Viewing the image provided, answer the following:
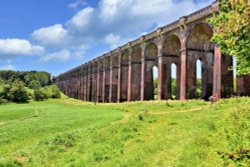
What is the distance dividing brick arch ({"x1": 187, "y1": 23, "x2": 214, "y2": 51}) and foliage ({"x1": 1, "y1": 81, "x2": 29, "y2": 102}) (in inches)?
1768

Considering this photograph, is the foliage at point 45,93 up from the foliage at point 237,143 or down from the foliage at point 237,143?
up

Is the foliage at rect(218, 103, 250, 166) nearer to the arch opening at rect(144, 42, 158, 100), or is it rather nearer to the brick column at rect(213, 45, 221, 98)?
the brick column at rect(213, 45, 221, 98)

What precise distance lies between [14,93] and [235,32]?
6098cm

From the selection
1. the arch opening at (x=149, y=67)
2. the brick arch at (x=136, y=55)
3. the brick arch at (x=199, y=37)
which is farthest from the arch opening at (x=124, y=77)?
the brick arch at (x=199, y=37)

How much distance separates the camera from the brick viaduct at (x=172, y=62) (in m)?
27.5

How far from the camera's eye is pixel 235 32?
388 inches

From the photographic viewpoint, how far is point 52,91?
8088cm

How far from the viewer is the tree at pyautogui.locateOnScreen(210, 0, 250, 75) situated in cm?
846

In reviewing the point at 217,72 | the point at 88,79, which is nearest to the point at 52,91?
the point at 88,79

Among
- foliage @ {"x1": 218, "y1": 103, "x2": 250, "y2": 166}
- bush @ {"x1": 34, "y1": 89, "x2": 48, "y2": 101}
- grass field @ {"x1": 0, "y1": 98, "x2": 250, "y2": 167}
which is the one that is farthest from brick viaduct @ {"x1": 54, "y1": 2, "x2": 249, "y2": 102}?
bush @ {"x1": 34, "y1": 89, "x2": 48, "y2": 101}

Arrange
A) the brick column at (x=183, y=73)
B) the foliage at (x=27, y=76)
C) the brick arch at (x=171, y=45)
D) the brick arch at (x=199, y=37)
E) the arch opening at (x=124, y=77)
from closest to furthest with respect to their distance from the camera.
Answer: the brick arch at (x=199, y=37) < the brick column at (x=183, y=73) < the brick arch at (x=171, y=45) < the arch opening at (x=124, y=77) < the foliage at (x=27, y=76)

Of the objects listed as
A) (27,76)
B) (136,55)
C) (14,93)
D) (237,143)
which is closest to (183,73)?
(136,55)

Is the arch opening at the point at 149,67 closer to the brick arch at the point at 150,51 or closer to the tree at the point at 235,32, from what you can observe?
the brick arch at the point at 150,51

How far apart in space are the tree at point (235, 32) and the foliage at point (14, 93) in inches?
2278
